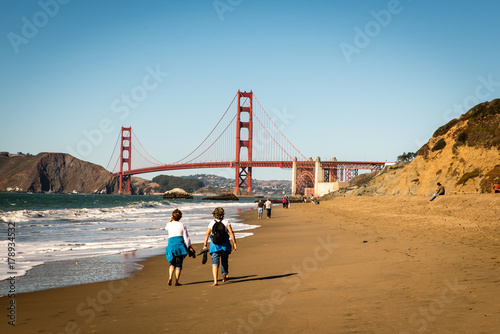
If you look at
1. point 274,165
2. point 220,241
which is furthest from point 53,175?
point 220,241

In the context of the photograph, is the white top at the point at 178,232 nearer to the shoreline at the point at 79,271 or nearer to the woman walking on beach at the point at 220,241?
the woman walking on beach at the point at 220,241

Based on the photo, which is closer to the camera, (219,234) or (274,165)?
(219,234)

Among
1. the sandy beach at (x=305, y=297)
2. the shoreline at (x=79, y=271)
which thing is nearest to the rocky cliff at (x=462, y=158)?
the sandy beach at (x=305, y=297)

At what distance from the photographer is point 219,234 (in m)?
6.87

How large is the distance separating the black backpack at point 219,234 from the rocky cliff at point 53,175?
152m

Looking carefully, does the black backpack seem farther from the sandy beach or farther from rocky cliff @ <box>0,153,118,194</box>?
rocky cliff @ <box>0,153,118,194</box>

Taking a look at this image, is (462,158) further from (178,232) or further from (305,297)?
(305,297)

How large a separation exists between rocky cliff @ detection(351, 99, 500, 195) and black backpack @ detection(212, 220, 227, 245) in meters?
18.9

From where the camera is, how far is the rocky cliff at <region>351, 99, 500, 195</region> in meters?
24.7

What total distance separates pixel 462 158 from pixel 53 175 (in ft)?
500

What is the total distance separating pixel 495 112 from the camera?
28.7 m

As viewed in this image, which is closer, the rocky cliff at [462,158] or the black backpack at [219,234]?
the black backpack at [219,234]

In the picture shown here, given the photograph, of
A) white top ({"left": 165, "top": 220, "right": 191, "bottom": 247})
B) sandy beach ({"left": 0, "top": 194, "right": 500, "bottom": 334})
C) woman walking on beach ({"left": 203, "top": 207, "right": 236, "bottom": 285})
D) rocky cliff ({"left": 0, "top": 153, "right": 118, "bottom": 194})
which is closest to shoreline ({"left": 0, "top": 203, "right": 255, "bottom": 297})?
sandy beach ({"left": 0, "top": 194, "right": 500, "bottom": 334})

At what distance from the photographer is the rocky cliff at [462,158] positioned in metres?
24.7
